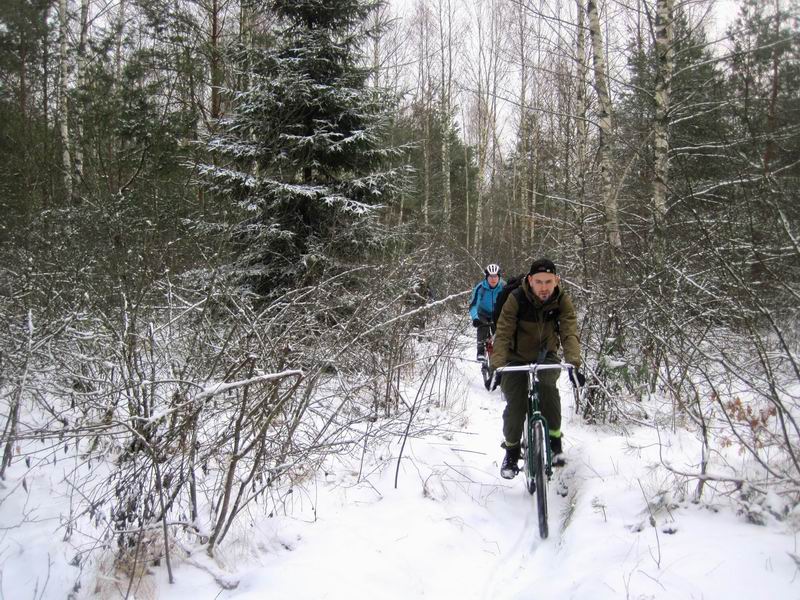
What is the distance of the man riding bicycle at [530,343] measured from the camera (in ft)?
13.2

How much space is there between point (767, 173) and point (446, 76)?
2312 centimetres

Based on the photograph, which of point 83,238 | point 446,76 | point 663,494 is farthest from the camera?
point 446,76

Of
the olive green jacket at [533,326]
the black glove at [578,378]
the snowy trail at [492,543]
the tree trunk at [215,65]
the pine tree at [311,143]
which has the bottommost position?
the snowy trail at [492,543]

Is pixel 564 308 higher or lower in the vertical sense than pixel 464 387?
higher

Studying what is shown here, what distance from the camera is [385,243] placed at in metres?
8.90

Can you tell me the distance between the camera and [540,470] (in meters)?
3.55

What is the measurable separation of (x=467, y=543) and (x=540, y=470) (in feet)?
2.42

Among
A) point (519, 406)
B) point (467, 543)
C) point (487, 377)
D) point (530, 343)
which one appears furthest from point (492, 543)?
point (487, 377)

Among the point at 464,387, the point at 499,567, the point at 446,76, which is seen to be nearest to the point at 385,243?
the point at 464,387

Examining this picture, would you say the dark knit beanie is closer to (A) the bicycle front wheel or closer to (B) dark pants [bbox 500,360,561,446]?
(B) dark pants [bbox 500,360,561,446]

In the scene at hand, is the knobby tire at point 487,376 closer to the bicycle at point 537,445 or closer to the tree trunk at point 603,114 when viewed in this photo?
the bicycle at point 537,445

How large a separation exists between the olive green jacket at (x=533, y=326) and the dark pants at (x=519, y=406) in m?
0.19

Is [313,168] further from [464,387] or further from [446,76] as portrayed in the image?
[446,76]

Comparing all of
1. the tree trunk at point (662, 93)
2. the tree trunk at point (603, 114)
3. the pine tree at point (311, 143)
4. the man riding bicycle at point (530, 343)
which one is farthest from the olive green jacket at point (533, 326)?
the pine tree at point (311, 143)
